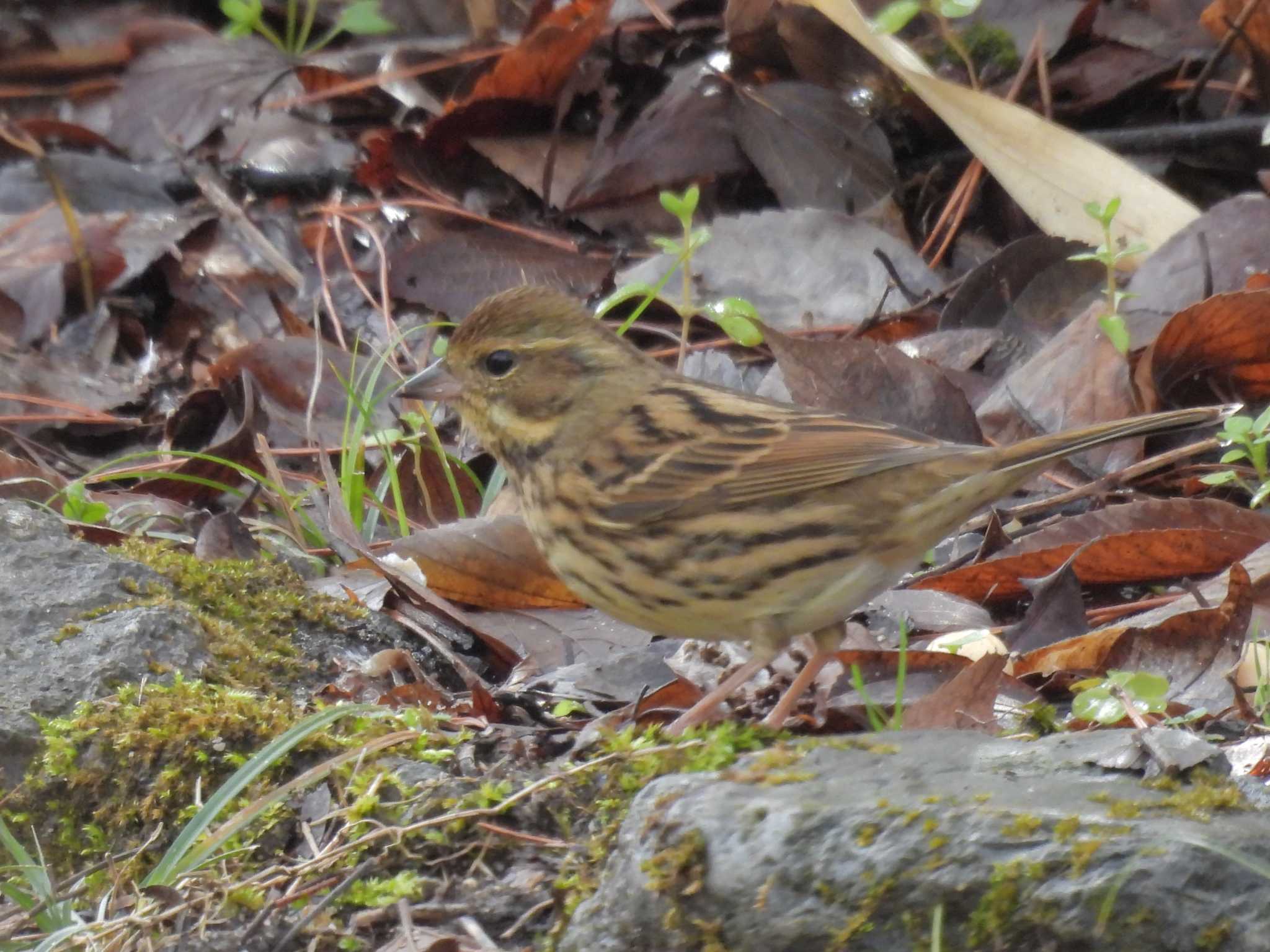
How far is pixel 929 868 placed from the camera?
7.89 feet

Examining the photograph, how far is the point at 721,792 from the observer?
2.63m

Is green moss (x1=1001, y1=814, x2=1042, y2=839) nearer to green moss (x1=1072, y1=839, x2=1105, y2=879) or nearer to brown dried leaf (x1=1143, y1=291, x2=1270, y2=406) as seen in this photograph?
green moss (x1=1072, y1=839, x2=1105, y2=879)

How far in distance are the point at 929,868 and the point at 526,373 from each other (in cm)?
252

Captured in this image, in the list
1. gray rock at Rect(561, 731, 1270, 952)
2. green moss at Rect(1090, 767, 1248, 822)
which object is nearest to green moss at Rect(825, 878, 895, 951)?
gray rock at Rect(561, 731, 1270, 952)

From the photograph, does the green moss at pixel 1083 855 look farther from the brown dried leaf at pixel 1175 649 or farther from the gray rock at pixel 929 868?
the brown dried leaf at pixel 1175 649

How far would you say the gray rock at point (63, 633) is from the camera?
144 inches

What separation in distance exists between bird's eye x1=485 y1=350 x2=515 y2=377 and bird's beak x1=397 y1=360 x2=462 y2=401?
4.3 inches

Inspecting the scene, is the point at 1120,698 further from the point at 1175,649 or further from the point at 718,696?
the point at 718,696

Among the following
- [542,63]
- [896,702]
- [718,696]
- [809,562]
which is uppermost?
[542,63]

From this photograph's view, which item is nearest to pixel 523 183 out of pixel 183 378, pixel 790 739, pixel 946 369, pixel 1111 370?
pixel 183 378

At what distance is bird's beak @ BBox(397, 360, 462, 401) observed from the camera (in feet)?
15.3

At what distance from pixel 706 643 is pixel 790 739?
58.0 inches

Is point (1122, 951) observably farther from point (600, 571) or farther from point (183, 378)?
point (183, 378)

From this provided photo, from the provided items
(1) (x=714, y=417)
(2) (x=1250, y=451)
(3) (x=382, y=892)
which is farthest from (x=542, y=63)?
(3) (x=382, y=892)
